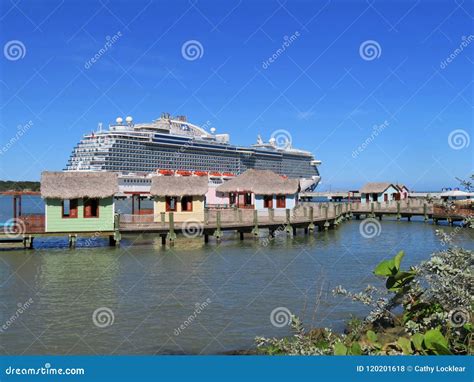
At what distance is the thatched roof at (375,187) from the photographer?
159 feet

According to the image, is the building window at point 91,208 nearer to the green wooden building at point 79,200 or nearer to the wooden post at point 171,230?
the green wooden building at point 79,200

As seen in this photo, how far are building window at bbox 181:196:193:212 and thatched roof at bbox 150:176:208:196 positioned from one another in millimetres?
330

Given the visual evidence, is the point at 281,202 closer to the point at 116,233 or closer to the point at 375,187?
the point at 116,233

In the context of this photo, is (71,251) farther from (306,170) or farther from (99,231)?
(306,170)

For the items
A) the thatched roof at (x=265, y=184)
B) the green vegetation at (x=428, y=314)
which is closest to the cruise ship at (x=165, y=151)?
the thatched roof at (x=265, y=184)

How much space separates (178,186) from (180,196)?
48 centimetres

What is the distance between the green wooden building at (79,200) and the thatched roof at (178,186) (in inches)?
116

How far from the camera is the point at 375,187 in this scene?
4903 cm

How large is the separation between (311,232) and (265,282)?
14.5 metres

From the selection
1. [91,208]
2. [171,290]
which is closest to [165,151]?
[91,208]

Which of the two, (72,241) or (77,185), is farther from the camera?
(77,185)

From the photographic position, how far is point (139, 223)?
23094mm

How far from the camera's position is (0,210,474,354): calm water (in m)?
9.59

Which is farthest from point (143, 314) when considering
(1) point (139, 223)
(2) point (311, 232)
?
(2) point (311, 232)
